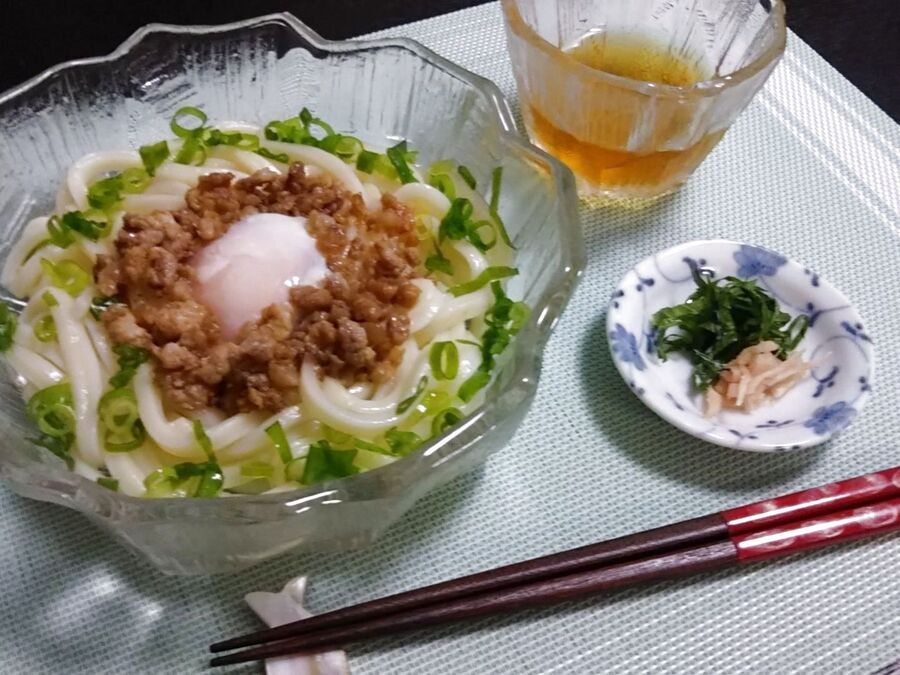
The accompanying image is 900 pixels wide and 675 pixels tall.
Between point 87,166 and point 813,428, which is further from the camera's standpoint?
point 87,166

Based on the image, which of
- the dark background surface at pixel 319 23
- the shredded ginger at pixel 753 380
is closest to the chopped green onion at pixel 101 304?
the shredded ginger at pixel 753 380

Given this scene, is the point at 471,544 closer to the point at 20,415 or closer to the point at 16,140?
the point at 20,415

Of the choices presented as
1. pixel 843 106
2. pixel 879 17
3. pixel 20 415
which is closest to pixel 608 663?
pixel 20 415

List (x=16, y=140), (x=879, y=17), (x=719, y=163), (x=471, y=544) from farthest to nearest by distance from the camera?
(x=879, y=17)
(x=719, y=163)
(x=16, y=140)
(x=471, y=544)

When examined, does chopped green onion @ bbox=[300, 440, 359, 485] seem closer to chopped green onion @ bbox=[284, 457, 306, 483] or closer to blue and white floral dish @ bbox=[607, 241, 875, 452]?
chopped green onion @ bbox=[284, 457, 306, 483]

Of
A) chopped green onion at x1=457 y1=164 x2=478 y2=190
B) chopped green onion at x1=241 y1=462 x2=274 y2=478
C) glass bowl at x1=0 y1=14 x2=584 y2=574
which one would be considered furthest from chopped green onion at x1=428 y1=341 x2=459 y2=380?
chopped green onion at x1=457 y1=164 x2=478 y2=190

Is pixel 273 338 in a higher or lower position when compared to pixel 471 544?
higher

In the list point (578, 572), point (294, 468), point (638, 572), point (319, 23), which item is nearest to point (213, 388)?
point (294, 468)
